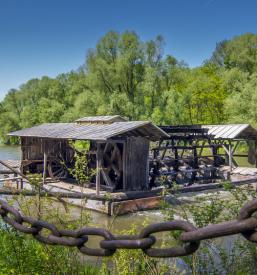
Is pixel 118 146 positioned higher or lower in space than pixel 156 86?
lower

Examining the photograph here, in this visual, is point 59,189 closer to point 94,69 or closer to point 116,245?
point 116,245

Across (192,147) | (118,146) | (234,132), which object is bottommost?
(192,147)

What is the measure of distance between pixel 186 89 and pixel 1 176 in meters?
24.9

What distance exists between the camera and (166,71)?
126 ft

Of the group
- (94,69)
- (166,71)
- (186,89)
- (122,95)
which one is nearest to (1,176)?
(122,95)

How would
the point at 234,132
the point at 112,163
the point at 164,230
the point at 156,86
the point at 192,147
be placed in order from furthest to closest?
the point at 156,86 → the point at 234,132 → the point at 192,147 → the point at 112,163 → the point at 164,230

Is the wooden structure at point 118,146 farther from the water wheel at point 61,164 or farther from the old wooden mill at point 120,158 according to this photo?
the water wheel at point 61,164

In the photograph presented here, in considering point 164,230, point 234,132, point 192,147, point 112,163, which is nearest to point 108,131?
point 112,163

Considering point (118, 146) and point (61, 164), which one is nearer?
point (118, 146)

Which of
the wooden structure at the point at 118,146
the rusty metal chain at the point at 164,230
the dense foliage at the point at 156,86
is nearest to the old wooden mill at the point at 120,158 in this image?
the wooden structure at the point at 118,146

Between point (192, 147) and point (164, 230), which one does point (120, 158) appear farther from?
point (164, 230)

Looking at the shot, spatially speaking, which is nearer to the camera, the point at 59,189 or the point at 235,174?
the point at 59,189

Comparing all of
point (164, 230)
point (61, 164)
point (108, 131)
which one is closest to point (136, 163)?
point (108, 131)

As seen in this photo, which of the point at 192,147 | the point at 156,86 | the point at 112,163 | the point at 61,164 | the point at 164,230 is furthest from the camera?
the point at 156,86
